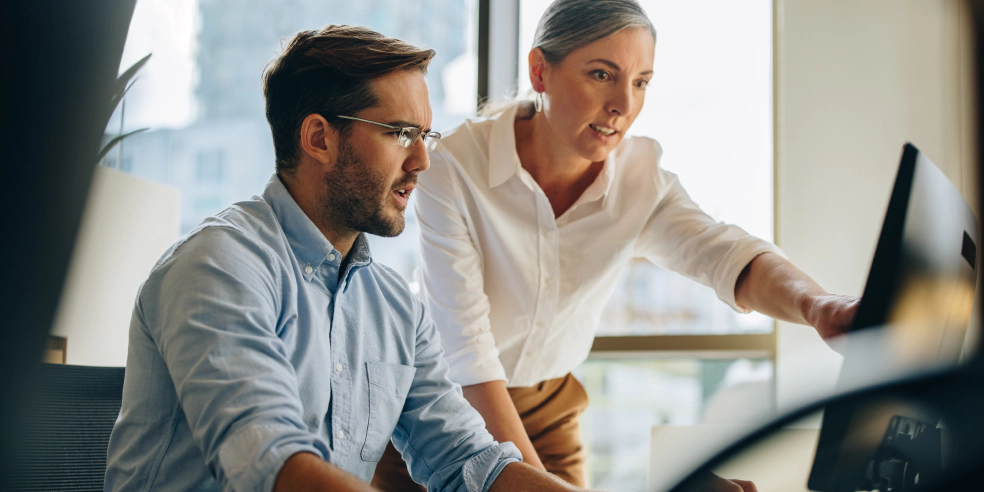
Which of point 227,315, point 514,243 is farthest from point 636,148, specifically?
point 227,315

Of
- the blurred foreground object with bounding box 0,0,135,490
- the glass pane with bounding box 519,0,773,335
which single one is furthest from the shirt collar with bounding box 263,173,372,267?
the glass pane with bounding box 519,0,773,335

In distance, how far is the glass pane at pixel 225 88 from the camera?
290 cm

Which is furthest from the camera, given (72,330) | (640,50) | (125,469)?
(72,330)

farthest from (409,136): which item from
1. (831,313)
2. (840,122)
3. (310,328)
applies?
(840,122)

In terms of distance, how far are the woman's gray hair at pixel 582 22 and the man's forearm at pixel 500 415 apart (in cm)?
72

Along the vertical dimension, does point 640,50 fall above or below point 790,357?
above

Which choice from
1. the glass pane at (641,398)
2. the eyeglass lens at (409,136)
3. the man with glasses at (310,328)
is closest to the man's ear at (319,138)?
the man with glasses at (310,328)

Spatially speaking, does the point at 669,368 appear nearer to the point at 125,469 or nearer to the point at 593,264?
the point at 593,264

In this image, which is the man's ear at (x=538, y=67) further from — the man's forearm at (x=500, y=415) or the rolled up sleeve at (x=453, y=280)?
the man's forearm at (x=500, y=415)

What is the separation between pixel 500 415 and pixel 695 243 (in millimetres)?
574

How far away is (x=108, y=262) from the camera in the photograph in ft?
7.26

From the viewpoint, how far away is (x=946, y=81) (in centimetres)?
308

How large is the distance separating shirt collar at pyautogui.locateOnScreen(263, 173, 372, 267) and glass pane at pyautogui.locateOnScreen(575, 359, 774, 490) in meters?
2.07

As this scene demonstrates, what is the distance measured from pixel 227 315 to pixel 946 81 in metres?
3.13
